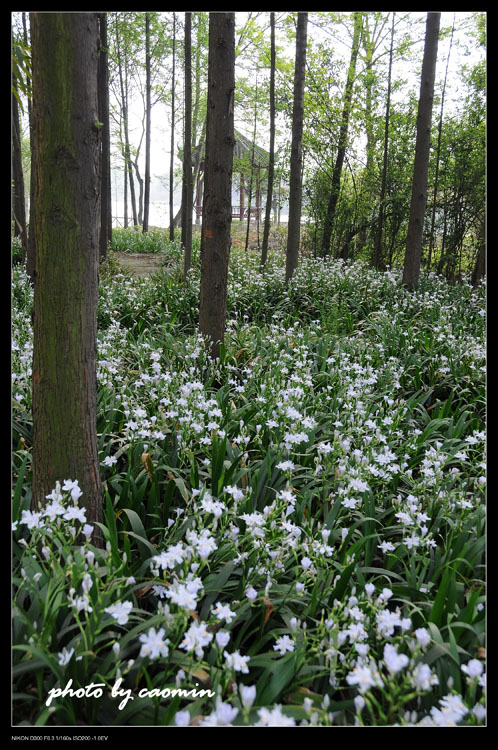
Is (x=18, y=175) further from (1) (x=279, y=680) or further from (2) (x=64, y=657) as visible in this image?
(1) (x=279, y=680)

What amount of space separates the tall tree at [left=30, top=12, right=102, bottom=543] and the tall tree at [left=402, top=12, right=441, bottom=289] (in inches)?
208

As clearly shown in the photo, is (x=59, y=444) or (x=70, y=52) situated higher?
(x=70, y=52)

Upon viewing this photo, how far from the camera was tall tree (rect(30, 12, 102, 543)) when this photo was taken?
5.15ft

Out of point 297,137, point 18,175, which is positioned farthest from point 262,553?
point 18,175

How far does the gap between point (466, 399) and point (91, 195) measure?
120 inches

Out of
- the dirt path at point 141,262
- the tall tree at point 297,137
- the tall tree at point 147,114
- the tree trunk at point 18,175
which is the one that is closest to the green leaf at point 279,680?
the tall tree at point 297,137

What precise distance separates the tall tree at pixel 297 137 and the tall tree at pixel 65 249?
204 inches

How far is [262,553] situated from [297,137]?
595 cm

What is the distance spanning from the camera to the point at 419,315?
564cm

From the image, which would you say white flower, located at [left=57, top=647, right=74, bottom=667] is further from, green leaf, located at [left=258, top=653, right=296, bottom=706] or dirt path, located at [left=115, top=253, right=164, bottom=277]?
dirt path, located at [left=115, top=253, right=164, bottom=277]

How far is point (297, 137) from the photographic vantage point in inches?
250
